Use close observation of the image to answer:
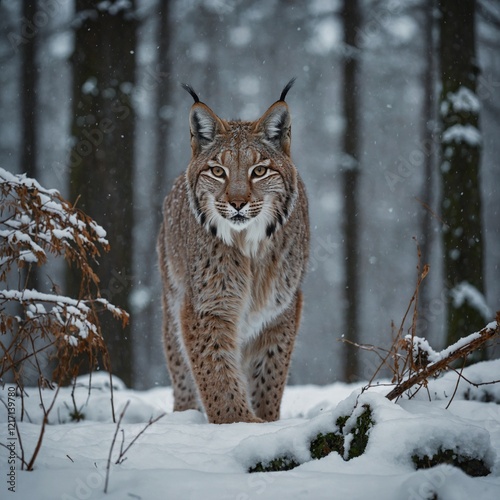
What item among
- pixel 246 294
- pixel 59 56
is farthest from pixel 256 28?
pixel 246 294

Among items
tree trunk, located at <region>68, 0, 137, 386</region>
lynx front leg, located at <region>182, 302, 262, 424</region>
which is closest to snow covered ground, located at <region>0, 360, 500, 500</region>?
lynx front leg, located at <region>182, 302, 262, 424</region>

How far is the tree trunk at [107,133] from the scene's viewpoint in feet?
24.3

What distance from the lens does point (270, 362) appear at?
15.2 feet

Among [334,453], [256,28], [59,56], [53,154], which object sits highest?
[256,28]

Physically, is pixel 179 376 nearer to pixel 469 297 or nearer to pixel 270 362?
pixel 270 362

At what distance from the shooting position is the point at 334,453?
265 cm

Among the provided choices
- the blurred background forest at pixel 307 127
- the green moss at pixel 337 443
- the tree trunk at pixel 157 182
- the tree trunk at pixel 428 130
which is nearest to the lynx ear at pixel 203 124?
the green moss at pixel 337 443

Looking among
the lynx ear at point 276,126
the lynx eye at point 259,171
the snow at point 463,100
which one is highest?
Answer: the snow at point 463,100

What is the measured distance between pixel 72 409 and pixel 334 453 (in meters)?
2.79

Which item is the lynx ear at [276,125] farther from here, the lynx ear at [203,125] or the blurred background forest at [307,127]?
the blurred background forest at [307,127]

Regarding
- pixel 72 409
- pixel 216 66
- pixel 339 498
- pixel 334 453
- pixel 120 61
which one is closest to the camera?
pixel 339 498

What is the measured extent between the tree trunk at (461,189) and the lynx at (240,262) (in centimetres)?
341

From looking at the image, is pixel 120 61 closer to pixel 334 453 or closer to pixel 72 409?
pixel 72 409

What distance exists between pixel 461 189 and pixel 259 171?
411cm
